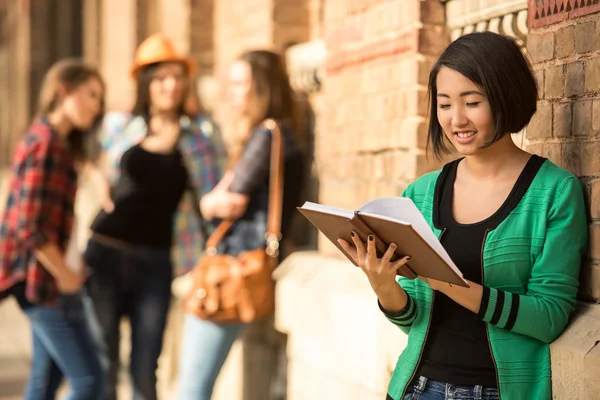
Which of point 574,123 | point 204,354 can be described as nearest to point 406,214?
point 574,123

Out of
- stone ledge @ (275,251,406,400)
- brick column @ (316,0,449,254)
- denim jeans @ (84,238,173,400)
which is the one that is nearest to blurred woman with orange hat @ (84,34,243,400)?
denim jeans @ (84,238,173,400)

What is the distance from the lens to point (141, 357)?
4793 mm

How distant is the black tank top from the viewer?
15.6ft

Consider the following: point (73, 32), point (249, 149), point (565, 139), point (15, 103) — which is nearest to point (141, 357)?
point (249, 149)

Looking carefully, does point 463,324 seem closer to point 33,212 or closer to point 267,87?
point 267,87

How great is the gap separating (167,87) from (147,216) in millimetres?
651

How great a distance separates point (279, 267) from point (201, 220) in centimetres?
53

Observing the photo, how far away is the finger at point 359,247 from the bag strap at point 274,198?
205cm

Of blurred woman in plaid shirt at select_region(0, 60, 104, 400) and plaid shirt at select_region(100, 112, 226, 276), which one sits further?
plaid shirt at select_region(100, 112, 226, 276)

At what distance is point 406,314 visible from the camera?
2.52 metres

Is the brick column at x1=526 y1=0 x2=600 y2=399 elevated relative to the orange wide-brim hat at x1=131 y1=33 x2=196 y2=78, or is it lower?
lower

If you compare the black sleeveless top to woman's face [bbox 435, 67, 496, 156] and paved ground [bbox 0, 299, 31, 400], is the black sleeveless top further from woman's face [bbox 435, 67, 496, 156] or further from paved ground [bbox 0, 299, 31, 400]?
paved ground [bbox 0, 299, 31, 400]

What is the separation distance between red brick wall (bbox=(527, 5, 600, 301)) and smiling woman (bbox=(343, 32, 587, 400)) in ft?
0.63

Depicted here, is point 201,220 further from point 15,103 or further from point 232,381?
point 15,103
